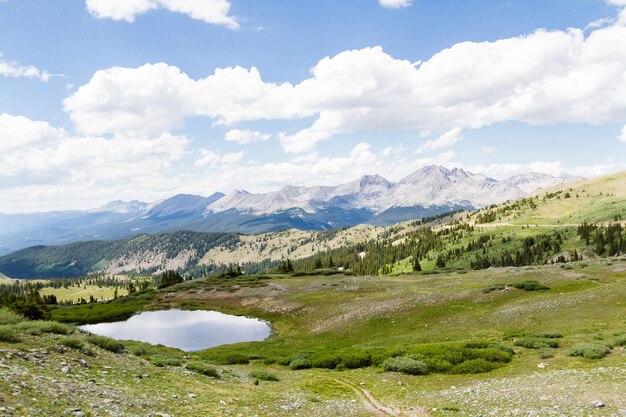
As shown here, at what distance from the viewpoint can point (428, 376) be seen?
90.2 ft

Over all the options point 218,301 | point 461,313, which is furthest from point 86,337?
point 218,301

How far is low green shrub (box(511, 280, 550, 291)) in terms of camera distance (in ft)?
188

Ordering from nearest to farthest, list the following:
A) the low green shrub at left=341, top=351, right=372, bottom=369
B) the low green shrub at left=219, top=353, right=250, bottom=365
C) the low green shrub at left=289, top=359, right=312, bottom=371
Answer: the low green shrub at left=341, top=351, right=372, bottom=369
the low green shrub at left=289, top=359, right=312, bottom=371
the low green shrub at left=219, top=353, right=250, bottom=365

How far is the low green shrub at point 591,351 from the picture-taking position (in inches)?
1022

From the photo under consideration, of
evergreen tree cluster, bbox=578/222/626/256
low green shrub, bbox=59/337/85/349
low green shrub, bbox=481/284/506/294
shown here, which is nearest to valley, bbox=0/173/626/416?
low green shrub, bbox=59/337/85/349

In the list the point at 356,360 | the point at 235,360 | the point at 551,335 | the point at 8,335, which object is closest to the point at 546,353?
the point at 551,335

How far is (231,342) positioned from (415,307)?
29.7 meters

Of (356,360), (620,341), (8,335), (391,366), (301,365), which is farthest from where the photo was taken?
(301,365)

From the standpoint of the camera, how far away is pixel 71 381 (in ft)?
56.6

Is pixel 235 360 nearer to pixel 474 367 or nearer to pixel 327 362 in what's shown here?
pixel 327 362

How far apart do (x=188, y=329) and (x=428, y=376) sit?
55862 millimetres

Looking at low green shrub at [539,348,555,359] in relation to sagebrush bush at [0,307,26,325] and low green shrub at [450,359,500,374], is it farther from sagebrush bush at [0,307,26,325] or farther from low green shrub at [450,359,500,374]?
sagebrush bush at [0,307,26,325]

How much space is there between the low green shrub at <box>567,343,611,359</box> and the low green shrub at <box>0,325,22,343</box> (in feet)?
119

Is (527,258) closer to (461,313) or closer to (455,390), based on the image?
(461,313)
